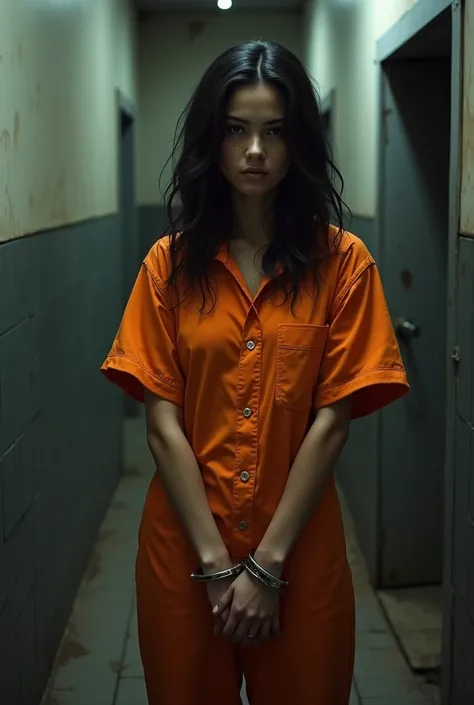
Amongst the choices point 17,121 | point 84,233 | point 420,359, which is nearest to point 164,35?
point 84,233

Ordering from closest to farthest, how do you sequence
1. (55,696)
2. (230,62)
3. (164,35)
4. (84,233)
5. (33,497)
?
(230,62), (33,497), (55,696), (84,233), (164,35)

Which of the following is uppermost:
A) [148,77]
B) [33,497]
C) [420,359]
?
[148,77]

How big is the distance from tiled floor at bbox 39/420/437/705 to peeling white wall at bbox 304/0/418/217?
134cm

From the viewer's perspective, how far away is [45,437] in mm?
2227

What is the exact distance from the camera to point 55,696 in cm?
225

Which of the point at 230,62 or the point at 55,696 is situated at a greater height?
the point at 230,62

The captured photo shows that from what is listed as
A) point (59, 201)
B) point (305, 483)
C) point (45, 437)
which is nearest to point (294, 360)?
point (305, 483)

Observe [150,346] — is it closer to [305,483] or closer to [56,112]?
[305,483]

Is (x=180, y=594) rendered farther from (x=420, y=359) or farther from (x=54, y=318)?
(x=420, y=359)

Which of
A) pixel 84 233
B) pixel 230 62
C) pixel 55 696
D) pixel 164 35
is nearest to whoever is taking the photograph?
pixel 230 62

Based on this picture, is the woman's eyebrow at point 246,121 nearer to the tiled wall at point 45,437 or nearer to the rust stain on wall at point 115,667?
the tiled wall at point 45,437

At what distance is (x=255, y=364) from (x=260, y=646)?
0.42 m

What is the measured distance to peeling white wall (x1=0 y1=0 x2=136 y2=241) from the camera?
1.84 metres

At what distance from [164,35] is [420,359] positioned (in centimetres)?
342
